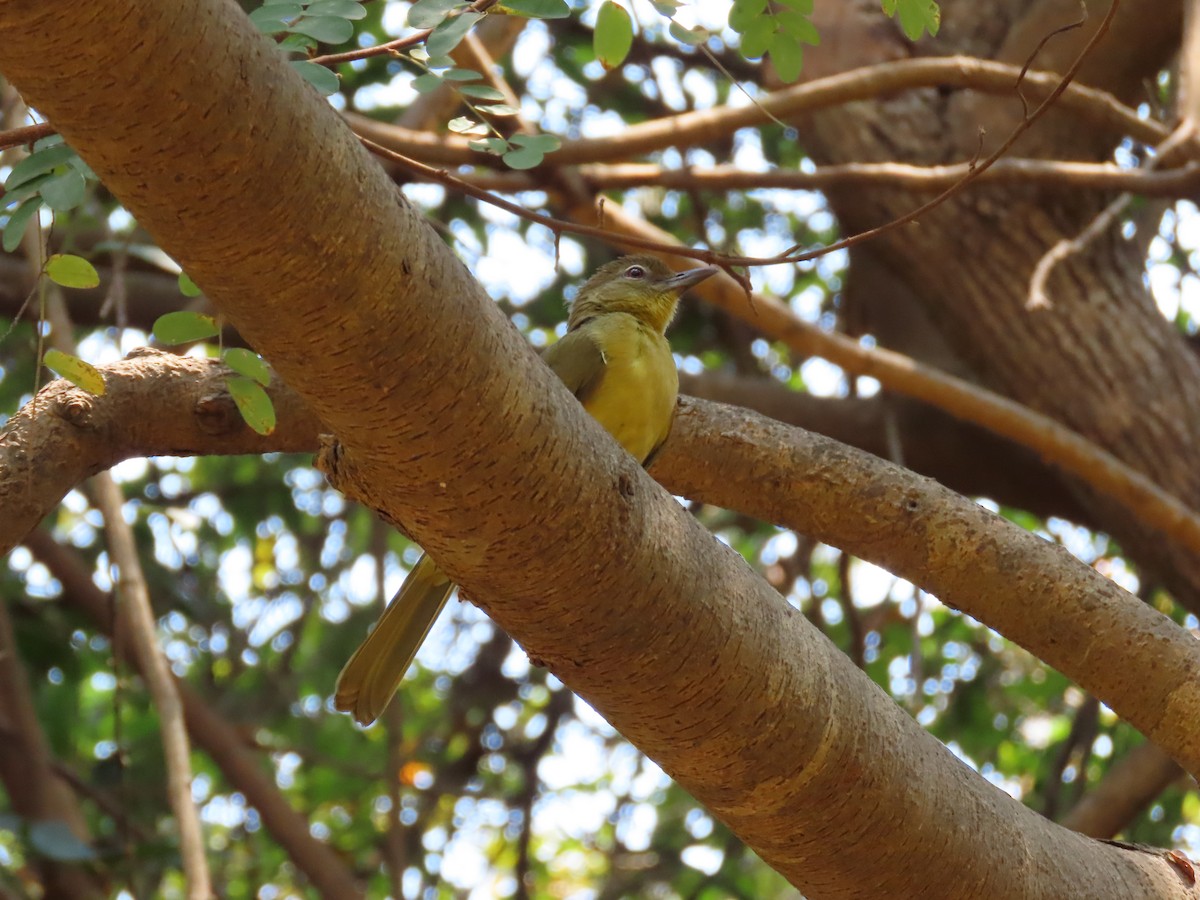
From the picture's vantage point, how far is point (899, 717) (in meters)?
2.17

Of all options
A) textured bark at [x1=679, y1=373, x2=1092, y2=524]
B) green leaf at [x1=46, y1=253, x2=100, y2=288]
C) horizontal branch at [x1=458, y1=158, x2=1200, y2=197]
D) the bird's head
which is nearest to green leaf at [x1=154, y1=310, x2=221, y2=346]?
green leaf at [x1=46, y1=253, x2=100, y2=288]

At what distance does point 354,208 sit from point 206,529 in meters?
4.67

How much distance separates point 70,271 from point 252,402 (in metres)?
0.35

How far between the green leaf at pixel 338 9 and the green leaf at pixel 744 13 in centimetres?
68

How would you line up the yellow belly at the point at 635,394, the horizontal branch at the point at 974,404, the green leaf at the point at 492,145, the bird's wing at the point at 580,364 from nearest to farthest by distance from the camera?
the green leaf at the point at 492,145 < the yellow belly at the point at 635,394 < the bird's wing at the point at 580,364 < the horizontal branch at the point at 974,404

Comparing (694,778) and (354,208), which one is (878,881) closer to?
(694,778)

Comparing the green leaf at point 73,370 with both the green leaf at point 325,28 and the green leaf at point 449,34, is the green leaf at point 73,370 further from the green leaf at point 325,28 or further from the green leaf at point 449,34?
the green leaf at point 449,34

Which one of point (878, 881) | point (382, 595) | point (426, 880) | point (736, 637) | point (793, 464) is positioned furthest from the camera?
point (426, 880)

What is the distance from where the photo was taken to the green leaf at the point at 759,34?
2.60 metres

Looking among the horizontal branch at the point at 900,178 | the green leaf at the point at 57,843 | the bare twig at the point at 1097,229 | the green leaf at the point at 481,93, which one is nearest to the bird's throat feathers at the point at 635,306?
the horizontal branch at the point at 900,178

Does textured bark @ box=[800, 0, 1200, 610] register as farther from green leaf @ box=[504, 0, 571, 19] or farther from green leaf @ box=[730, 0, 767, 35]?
green leaf @ box=[504, 0, 571, 19]

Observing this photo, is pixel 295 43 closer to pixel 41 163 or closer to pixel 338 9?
pixel 338 9

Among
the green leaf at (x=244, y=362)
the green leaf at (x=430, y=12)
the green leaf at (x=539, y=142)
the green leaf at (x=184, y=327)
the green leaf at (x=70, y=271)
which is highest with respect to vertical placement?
the green leaf at (x=539, y=142)

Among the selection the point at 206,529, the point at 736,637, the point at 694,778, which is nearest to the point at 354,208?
the point at 736,637
